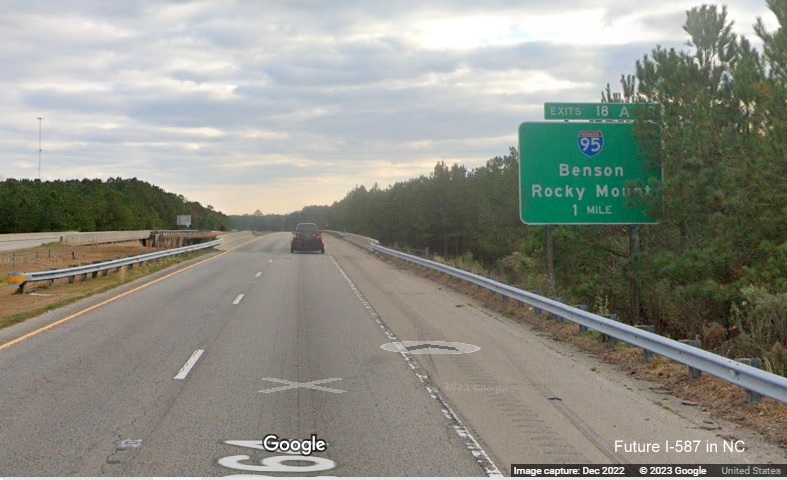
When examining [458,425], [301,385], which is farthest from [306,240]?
[458,425]

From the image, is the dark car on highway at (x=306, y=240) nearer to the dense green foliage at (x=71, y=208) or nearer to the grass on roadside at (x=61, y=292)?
the grass on roadside at (x=61, y=292)

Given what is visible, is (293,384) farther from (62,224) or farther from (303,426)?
(62,224)

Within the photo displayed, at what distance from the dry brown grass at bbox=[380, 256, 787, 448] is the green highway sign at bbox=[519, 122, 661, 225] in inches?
146

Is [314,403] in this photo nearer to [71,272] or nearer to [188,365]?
[188,365]

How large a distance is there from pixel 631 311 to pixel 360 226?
14754 centimetres

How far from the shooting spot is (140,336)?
1333 cm

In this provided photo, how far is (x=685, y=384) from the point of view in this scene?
9383 millimetres

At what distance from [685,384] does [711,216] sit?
9505 millimetres

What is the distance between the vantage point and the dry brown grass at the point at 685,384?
7551mm

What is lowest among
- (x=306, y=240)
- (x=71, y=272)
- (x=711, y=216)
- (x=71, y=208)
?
(x=71, y=272)

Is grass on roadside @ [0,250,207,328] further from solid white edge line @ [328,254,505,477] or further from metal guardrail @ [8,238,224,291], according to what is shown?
solid white edge line @ [328,254,505,477]

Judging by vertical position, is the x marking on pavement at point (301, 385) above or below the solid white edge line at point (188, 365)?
below

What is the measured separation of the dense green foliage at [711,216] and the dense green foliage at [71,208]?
78.4 meters

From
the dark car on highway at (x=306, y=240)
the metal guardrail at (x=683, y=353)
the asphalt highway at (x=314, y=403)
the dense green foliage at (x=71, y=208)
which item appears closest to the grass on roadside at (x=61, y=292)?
the asphalt highway at (x=314, y=403)
